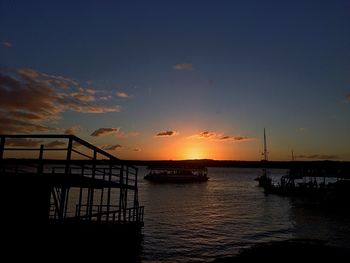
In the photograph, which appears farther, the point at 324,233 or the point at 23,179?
the point at 324,233

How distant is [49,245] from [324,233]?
101 ft

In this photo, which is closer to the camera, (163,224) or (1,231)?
(1,231)

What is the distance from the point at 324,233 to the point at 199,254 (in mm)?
16896

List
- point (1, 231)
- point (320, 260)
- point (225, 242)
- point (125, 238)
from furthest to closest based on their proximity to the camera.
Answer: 1. point (225, 242)
2. point (125, 238)
3. point (320, 260)
4. point (1, 231)

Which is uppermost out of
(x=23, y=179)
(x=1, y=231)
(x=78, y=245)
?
(x=23, y=179)

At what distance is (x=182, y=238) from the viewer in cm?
3002

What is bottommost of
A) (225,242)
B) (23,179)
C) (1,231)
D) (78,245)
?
(225,242)

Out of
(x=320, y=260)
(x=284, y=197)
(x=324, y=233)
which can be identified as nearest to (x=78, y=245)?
(x=320, y=260)

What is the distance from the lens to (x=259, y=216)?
1858 inches

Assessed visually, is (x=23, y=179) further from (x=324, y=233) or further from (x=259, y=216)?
(x=259, y=216)

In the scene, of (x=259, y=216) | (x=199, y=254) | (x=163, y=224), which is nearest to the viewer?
(x=199, y=254)

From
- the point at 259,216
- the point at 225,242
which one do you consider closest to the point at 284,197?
the point at 259,216

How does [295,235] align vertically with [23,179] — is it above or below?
below

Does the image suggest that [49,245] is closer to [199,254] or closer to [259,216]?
[199,254]
